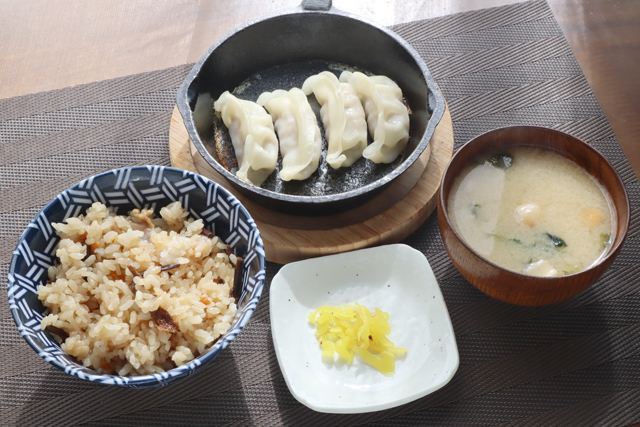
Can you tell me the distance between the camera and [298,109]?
2.12 meters

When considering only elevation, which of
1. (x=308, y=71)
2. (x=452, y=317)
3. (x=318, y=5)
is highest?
(x=318, y=5)

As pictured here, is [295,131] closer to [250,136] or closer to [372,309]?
[250,136]

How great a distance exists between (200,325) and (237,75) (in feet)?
3.63

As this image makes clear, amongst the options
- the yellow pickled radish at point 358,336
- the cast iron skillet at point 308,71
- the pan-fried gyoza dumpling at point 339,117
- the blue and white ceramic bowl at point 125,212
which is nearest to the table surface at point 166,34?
the cast iron skillet at point 308,71

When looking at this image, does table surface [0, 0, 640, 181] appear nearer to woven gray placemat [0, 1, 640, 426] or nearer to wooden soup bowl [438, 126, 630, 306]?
woven gray placemat [0, 1, 640, 426]

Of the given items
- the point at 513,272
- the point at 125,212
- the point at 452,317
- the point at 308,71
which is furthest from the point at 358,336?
the point at 308,71

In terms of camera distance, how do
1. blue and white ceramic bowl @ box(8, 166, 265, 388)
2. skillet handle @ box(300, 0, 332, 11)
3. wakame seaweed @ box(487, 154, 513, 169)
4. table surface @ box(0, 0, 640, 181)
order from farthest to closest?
table surface @ box(0, 0, 640, 181)
skillet handle @ box(300, 0, 332, 11)
wakame seaweed @ box(487, 154, 513, 169)
blue and white ceramic bowl @ box(8, 166, 265, 388)

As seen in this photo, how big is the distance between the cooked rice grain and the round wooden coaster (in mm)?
284

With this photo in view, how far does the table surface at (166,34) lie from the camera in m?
2.35

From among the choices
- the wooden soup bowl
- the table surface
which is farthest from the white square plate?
the table surface

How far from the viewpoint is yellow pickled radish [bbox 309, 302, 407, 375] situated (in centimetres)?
165

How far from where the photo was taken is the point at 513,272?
1539 millimetres

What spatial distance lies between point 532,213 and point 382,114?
2.06 feet

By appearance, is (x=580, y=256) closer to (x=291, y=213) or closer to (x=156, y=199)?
(x=291, y=213)
